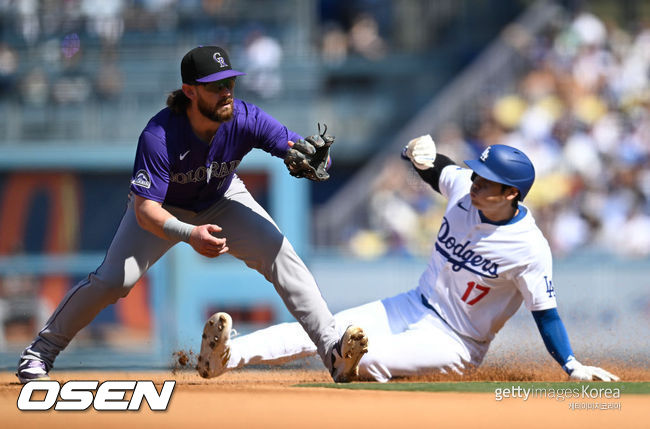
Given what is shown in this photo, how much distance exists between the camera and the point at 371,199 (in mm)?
13531

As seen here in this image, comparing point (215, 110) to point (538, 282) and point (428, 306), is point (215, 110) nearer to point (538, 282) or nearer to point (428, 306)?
point (428, 306)

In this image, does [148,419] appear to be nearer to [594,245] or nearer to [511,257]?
[511,257]

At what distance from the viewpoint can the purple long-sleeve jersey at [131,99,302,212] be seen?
5238mm

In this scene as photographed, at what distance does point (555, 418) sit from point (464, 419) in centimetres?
44

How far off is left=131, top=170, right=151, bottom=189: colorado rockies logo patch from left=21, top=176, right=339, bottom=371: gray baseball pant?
0.40 m

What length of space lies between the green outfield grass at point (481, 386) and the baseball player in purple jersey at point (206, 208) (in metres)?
0.15

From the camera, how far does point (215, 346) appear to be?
5.45 m

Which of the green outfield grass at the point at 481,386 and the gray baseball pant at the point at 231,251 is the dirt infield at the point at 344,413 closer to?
the green outfield grass at the point at 481,386

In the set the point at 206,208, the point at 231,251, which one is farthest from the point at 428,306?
the point at 206,208

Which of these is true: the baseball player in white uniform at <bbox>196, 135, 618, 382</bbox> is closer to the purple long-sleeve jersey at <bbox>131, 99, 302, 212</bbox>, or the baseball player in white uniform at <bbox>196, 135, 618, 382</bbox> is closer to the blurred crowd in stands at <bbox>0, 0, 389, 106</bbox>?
the purple long-sleeve jersey at <bbox>131, 99, 302, 212</bbox>

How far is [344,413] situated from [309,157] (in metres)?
1.46

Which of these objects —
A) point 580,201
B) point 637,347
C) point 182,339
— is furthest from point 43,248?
point 637,347

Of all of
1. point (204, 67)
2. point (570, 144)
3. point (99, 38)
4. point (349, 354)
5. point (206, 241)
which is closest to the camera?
point (206, 241)

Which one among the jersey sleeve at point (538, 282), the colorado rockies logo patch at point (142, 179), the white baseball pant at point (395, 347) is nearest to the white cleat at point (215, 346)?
the white baseball pant at point (395, 347)
